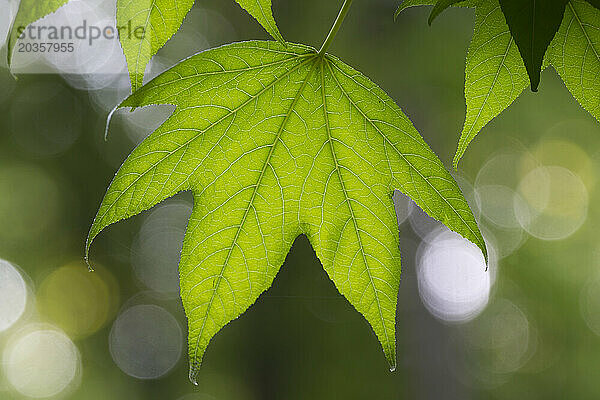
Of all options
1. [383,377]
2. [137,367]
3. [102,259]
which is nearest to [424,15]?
[383,377]

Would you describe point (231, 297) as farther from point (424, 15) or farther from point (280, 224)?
point (424, 15)

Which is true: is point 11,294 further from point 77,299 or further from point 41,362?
point 41,362

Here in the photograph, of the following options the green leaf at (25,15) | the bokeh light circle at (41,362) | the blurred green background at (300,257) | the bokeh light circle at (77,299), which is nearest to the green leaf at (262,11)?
the green leaf at (25,15)

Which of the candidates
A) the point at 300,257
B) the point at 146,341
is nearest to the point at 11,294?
the point at 146,341

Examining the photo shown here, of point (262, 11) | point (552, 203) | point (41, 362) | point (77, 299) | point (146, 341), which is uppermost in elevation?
point (552, 203)

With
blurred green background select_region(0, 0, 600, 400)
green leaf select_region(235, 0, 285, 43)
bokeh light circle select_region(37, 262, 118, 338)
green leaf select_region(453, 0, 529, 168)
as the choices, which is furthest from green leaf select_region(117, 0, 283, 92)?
bokeh light circle select_region(37, 262, 118, 338)

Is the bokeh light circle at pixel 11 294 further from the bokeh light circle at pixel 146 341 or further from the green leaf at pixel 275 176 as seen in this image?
the green leaf at pixel 275 176

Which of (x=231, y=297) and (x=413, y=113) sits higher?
(x=413, y=113)
